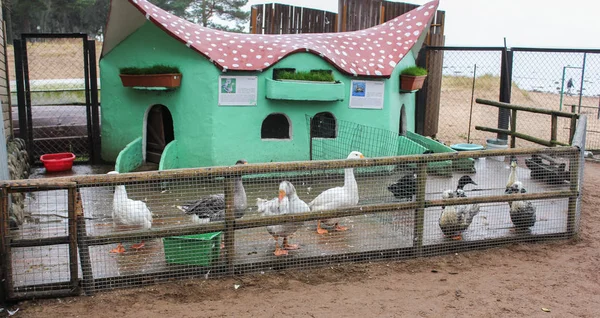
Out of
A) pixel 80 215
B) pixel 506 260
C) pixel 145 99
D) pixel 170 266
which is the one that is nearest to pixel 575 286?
pixel 506 260

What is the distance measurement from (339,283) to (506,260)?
180cm

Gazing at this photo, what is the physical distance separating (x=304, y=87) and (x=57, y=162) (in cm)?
453

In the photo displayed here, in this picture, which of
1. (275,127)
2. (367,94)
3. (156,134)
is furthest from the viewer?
(275,127)

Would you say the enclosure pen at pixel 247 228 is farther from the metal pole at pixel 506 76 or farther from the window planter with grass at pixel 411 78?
the metal pole at pixel 506 76

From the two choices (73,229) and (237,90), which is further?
(237,90)

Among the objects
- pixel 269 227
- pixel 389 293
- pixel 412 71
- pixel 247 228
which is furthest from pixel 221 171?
pixel 412 71

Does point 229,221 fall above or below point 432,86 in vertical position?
below

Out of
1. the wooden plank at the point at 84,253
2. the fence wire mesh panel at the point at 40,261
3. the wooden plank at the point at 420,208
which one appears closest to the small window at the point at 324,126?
the wooden plank at the point at 420,208

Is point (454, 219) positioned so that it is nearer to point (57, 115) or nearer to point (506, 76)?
point (506, 76)

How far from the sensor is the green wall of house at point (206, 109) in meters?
9.56

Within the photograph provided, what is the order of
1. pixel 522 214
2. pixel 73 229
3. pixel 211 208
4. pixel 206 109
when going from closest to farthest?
pixel 73 229 → pixel 211 208 → pixel 522 214 → pixel 206 109

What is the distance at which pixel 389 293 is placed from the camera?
491 cm

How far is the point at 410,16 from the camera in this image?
38.4 feet

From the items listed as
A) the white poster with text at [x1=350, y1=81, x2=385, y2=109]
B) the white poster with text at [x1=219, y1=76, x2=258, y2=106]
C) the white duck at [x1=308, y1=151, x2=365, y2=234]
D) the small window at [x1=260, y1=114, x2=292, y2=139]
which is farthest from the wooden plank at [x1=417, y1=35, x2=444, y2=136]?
the white duck at [x1=308, y1=151, x2=365, y2=234]
